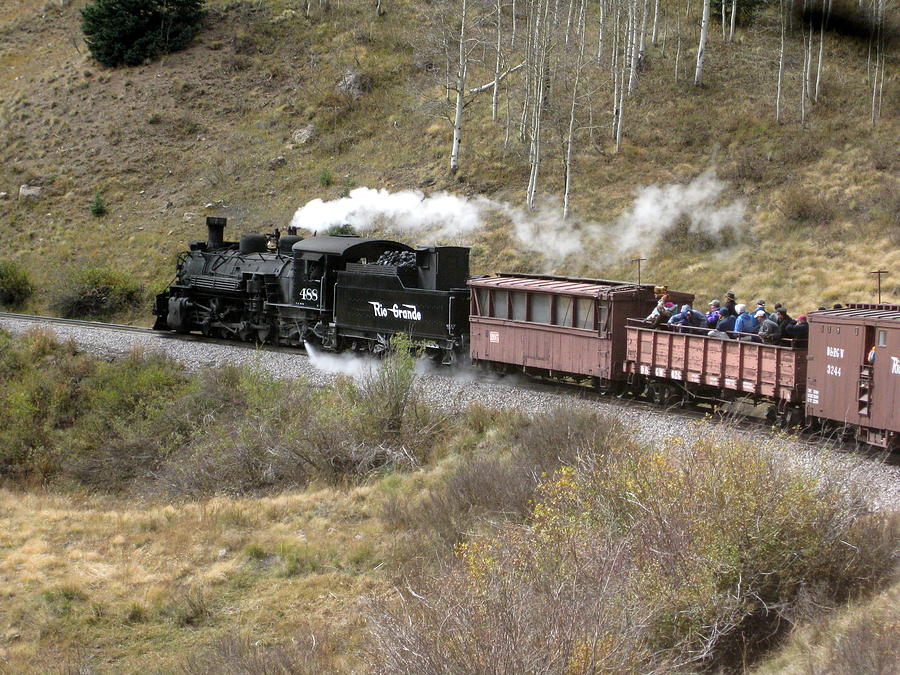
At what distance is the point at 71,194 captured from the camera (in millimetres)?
44156

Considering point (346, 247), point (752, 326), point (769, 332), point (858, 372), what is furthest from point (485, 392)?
point (858, 372)

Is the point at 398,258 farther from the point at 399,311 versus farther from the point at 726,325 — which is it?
the point at 726,325

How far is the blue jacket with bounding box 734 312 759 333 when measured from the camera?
14.8m

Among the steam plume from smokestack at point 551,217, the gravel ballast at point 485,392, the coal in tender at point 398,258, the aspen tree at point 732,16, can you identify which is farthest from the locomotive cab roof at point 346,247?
the aspen tree at point 732,16

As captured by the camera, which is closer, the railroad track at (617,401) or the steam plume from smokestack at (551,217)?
the railroad track at (617,401)

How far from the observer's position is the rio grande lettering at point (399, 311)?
786 inches

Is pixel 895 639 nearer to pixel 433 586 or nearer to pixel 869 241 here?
pixel 433 586

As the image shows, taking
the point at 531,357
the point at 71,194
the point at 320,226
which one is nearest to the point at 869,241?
the point at 531,357

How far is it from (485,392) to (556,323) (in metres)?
2.15

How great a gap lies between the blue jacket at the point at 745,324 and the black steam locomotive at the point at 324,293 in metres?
6.66

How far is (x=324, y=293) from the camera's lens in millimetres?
21562

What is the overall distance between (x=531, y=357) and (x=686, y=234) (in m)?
12.5

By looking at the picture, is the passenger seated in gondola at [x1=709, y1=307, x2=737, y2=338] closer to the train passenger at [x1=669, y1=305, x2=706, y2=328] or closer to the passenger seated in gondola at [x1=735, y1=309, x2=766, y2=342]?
the passenger seated in gondola at [x1=735, y1=309, x2=766, y2=342]

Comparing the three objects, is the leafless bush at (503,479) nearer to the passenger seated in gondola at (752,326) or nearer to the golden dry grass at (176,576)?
the golden dry grass at (176,576)
